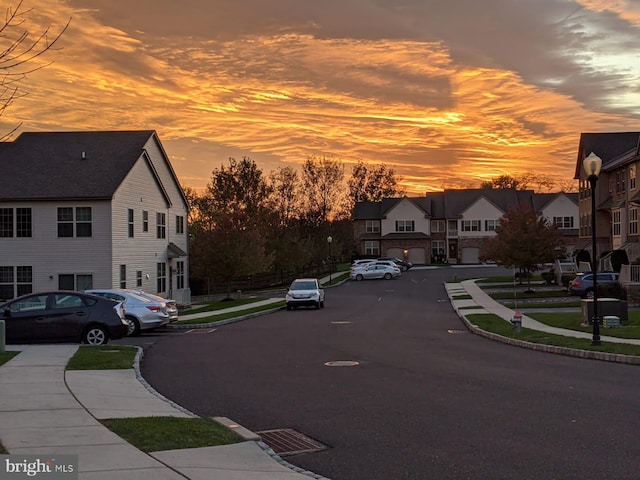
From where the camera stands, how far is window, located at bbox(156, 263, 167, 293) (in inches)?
1751

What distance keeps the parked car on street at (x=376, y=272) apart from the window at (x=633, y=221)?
25.1 metres

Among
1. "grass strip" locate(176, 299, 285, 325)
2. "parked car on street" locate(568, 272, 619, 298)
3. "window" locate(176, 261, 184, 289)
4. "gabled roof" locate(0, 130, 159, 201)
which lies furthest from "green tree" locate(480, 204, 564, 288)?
"gabled roof" locate(0, 130, 159, 201)

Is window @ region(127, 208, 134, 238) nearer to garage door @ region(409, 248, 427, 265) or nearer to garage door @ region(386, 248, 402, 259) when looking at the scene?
garage door @ region(386, 248, 402, 259)

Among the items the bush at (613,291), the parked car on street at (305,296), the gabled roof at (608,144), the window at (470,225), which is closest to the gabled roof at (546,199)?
the window at (470,225)

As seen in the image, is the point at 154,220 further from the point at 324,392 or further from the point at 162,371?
the point at 324,392

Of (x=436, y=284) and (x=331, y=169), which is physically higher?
(x=331, y=169)

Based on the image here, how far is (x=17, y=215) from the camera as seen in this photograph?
38000 mm

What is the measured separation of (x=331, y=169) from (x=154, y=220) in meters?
65.2

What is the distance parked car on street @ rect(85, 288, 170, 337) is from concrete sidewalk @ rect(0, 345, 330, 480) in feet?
35.9

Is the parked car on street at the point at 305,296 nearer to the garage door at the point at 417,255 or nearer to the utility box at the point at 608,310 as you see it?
the utility box at the point at 608,310

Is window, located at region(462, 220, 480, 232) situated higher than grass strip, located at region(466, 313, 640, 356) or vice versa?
window, located at region(462, 220, 480, 232)

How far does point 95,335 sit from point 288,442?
1310cm

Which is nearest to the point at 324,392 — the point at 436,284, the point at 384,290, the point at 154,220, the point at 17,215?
the point at 17,215

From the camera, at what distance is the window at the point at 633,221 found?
165ft
